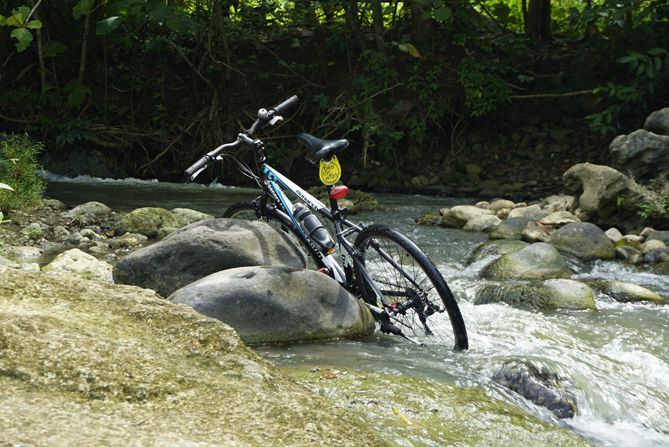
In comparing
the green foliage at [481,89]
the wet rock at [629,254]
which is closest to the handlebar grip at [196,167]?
the wet rock at [629,254]

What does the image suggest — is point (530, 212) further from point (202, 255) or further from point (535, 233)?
point (202, 255)

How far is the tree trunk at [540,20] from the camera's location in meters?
13.2

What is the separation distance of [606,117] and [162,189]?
21.3 ft

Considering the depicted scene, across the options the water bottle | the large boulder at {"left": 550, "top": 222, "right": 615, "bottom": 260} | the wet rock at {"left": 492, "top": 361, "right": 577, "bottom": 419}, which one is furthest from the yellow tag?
the large boulder at {"left": 550, "top": 222, "right": 615, "bottom": 260}

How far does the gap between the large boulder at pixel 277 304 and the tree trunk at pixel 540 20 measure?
33.2 feet

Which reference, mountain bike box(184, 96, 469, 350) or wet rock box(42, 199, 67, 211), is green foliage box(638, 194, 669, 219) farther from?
wet rock box(42, 199, 67, 211)

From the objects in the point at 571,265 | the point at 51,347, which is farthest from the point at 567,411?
the point at 571,265

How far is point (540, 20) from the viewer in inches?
518

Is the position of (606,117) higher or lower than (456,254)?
higher

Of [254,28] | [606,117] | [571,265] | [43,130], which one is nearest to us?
[571,265]

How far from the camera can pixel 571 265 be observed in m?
7.00

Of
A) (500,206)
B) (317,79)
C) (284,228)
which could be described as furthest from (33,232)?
(317,79)

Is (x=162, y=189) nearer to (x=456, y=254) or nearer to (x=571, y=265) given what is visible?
(x=456, y=254)

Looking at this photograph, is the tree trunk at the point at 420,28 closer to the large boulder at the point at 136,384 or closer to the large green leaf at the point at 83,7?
the large green leaf at the point at 83,7
